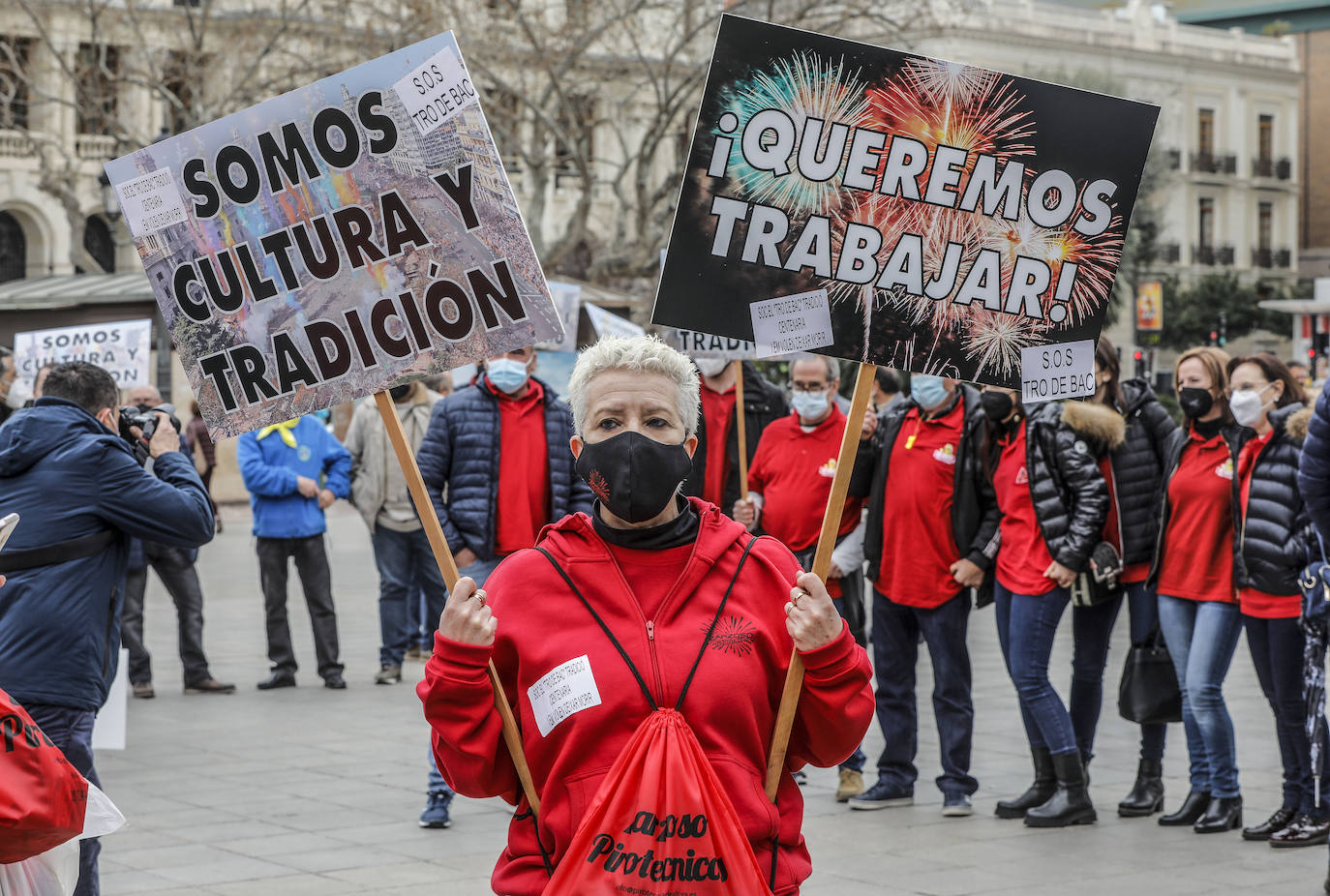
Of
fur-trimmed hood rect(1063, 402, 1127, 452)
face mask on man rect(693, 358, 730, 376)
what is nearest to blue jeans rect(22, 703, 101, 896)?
fur-trimmed hood rect(1063, 402, 1127, 452)

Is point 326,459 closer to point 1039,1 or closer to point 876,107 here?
point 876,107

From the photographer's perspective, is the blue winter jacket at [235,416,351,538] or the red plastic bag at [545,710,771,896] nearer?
the red plastic bag at [545,710,771,896]

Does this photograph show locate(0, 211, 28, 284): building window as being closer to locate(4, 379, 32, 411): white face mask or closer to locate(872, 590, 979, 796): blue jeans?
locate(4, 379, 32, 411): white face mask

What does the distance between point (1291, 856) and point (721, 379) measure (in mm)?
3911

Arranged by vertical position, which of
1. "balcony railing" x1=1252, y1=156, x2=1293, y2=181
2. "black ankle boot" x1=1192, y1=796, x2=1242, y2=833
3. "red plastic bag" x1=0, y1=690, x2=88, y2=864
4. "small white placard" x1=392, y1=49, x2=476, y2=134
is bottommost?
"black ankle boot" x1=1192, y1=796, x2=1242, y2=833

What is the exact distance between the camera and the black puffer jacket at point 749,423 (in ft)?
30.8

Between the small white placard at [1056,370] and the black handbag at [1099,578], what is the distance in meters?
3.69

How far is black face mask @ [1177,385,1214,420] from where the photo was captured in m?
7.70

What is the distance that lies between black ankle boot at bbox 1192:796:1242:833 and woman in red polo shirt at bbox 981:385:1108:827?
467 millimetres

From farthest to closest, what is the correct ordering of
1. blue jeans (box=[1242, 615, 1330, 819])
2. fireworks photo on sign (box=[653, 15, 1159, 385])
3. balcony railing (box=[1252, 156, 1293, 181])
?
balcony railing (box=[1252, 156, 1293, 181]), blue jeans (box=[1242, 615, 1330, 819]), fireworks photo on sign (box=[653, 15, 1159, 385])

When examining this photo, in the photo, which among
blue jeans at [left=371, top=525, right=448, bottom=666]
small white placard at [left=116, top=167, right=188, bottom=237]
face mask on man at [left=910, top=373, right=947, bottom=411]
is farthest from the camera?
blue jeans at [left=371, top=525, right=448, bottom=666]

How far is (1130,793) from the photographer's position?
26.4ft

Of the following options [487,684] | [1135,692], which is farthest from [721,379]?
[487,684]

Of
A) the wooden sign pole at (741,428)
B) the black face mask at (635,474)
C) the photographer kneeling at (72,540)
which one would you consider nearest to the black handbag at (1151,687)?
the wooden sign pole at (741,428)
